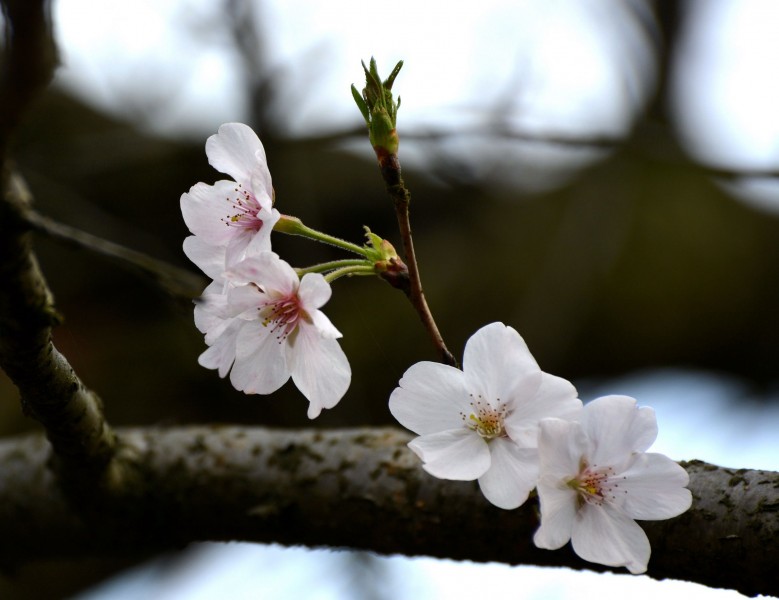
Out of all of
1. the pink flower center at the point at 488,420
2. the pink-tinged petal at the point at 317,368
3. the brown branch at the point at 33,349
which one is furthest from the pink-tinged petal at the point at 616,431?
the brown branch at the point at 33,349

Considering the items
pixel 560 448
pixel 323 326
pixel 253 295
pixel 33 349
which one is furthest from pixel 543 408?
pixel 33 349

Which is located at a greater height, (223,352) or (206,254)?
(206,254)

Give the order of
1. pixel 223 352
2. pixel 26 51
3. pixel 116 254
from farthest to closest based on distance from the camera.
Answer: pixel 223 352 < pixel 116 254 < pixel 26 51

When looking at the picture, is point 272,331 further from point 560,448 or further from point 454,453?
point 560,448

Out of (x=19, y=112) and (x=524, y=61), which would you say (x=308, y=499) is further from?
(x=524, y=61)

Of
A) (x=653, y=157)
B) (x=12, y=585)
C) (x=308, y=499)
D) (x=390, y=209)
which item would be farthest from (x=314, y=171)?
(x=308, y=499)

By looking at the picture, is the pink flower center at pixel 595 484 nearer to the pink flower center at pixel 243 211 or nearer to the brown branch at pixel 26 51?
the pink flower center at pixel 243 211
